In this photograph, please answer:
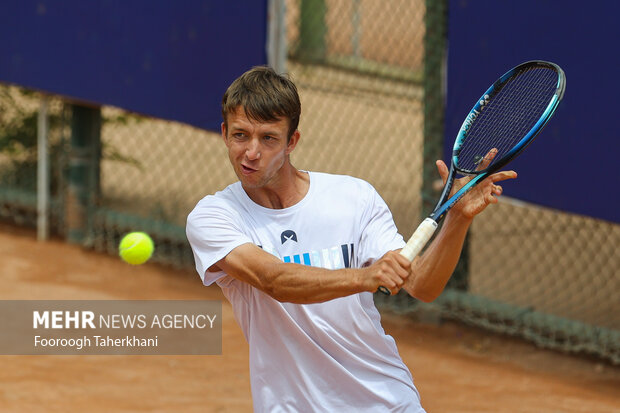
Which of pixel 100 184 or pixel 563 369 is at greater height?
pixel 100 184

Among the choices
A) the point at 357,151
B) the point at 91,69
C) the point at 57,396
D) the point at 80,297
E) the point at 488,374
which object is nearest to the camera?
the point at 57,396

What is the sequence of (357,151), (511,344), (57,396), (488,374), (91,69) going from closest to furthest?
(57,396) → (488,374) → (511,344) → (91,69) → (357,151)

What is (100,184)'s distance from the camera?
7.21 meters

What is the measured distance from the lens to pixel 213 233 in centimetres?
266

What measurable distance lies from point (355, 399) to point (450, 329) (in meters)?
3.11

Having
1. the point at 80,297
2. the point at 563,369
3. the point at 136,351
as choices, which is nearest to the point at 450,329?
the point at 563,369

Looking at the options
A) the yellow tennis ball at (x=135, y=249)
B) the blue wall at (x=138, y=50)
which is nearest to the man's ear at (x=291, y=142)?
the yellow tennis ball at (x=135, y=249)

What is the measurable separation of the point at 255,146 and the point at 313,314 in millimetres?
483

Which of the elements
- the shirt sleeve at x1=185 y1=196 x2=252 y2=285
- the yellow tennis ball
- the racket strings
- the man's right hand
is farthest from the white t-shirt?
the yellow tennis ball

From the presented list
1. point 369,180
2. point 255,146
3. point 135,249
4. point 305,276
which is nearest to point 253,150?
point 255,146

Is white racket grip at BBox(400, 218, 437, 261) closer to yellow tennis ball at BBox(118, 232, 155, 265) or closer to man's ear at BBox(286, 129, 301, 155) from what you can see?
man's ear at BBox(286, 129, 301, 155)

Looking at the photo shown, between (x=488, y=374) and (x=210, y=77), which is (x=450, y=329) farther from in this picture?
(x=210, y=77)

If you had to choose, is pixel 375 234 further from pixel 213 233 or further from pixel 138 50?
pixel 138 50

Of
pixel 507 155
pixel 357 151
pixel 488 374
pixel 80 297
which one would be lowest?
pixel 488 374
